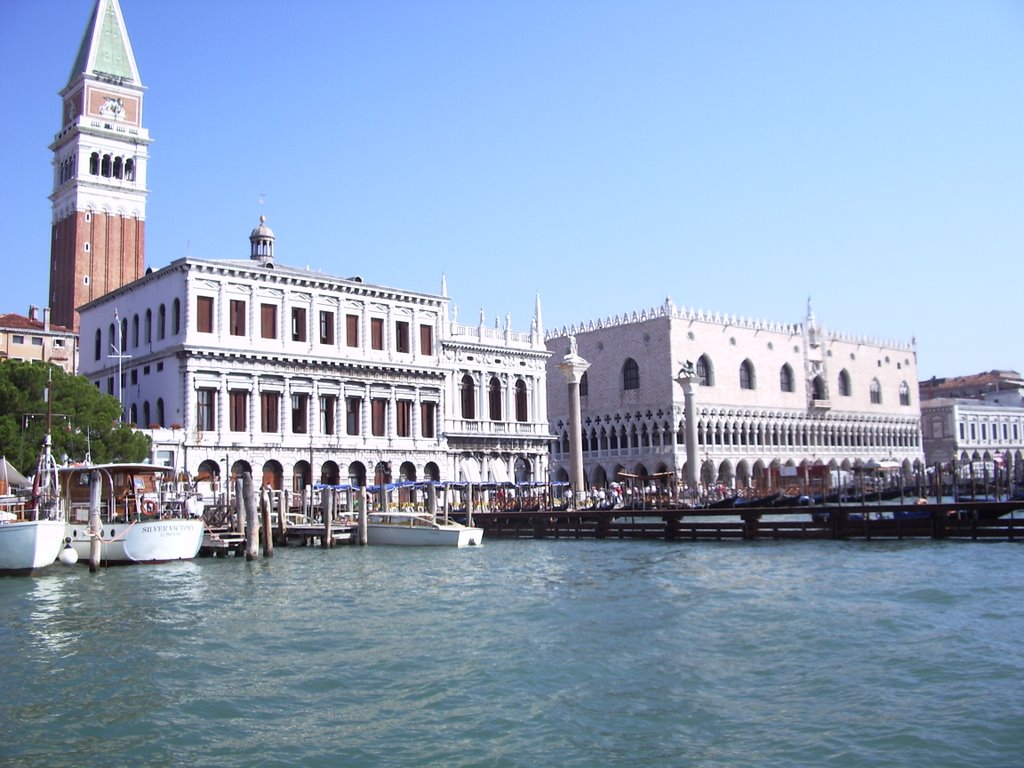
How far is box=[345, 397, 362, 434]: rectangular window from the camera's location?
131ft

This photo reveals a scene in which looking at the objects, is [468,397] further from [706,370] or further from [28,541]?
[28,541]

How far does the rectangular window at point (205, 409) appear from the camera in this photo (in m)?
36.0

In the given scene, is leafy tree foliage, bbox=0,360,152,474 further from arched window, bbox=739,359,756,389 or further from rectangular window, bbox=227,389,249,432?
arched window, bbox=739,359,756,389

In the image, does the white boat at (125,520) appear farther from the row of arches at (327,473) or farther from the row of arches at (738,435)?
the row of arches at (738,435)

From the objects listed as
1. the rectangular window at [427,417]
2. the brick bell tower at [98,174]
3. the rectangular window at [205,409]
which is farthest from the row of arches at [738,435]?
the rectangular window at [205,409]

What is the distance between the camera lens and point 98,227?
5784 centimetres

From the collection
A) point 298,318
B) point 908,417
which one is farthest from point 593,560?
point 908,417

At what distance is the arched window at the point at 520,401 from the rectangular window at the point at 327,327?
953 centimetres

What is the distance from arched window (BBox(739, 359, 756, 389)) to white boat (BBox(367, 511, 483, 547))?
35360mm

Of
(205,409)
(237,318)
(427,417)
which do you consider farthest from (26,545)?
(427,417)

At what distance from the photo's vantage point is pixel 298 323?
38906 millimetres

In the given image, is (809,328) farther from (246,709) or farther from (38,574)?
(246,709)

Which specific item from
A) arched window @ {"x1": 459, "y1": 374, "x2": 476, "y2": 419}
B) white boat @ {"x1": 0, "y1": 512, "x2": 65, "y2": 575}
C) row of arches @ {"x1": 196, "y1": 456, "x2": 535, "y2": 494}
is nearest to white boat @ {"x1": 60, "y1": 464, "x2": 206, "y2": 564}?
white boat @ {"x1": 0, "y1": 512, "x2": 65, "y2": 575}

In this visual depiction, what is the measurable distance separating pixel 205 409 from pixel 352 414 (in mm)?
5827
